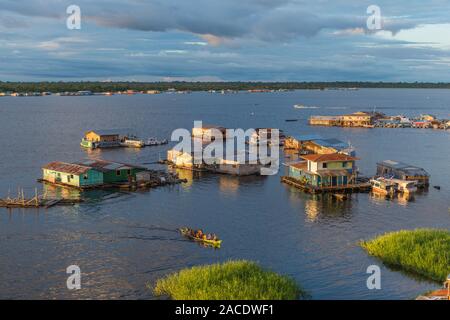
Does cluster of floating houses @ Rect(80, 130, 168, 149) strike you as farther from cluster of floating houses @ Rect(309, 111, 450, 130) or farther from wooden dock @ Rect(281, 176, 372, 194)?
cluster of floating houses @ Rect(309, 111, 450, 130)

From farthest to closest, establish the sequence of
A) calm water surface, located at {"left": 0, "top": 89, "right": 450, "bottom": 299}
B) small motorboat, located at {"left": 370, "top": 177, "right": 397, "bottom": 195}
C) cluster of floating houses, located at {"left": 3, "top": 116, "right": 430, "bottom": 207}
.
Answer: cluster of floating houses, located at {"left": 3, "top": 116, "right": 430, "bottom": 207}
small motorboat, located at {"left": 370, "top": 177, "right": 397, "bottom": 195}
calm water surface, located at {"left": 0, "top": 89, "right": 450, "bottom": 299}

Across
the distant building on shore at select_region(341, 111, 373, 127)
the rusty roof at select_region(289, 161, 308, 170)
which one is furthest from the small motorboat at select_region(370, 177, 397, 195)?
the distant building on shore at select_region(341, 111, 373, 127)

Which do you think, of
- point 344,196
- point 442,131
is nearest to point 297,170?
point 344,196

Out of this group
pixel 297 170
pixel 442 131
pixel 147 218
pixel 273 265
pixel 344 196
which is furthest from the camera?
pixel 442 131

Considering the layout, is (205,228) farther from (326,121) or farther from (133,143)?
(326,121)

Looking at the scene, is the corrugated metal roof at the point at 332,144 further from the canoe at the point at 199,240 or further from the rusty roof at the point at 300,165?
the canoe at the point at 199,240

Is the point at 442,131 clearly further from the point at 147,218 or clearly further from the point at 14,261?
the point at 14,261
